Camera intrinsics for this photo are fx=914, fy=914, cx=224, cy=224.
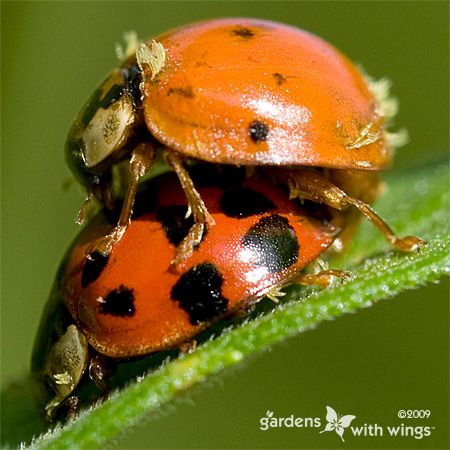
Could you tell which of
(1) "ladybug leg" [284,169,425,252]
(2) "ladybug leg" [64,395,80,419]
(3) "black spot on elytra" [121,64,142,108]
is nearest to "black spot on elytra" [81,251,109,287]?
(2) "ladybug leg" [64,395,80,419]

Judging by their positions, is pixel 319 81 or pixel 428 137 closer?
pixel 319 81

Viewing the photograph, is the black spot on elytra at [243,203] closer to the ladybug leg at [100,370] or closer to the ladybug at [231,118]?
the ladybug at [231,118]

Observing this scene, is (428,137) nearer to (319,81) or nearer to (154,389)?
(319,81)

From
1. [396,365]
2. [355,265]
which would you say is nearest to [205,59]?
[355,265]

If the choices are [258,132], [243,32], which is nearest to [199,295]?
[258,132]

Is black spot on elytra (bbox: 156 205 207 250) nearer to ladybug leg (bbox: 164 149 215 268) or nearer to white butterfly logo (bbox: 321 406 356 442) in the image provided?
ladybug leg (bbox: 164 149 215 268)
